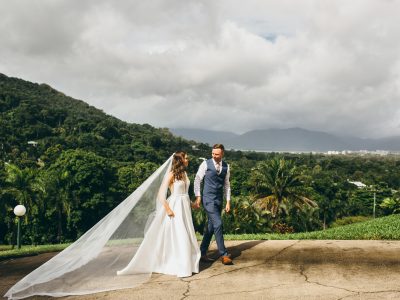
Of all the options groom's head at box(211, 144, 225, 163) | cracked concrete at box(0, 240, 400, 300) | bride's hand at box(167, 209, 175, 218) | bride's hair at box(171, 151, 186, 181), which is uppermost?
groom's head at box(211, 144, 225, 163)

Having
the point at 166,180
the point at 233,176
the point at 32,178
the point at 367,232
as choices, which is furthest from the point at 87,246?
the point at 233,176

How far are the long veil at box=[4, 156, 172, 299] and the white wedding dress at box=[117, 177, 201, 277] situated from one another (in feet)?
0.46

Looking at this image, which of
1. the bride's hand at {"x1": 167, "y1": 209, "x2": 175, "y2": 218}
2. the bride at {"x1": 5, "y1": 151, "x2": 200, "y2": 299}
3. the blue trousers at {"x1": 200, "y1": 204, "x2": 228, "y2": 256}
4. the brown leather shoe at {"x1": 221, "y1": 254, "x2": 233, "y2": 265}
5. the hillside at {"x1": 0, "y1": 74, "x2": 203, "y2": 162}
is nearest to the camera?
the bride at {"x1": 5, "y1": 151, "x2": 200, "y2": 299}

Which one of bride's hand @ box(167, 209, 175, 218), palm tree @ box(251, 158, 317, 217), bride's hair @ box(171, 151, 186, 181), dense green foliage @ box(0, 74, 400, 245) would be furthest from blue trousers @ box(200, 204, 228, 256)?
palm tree @ box(251, 158, 317, 217)

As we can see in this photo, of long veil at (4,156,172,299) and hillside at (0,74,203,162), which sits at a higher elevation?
hillside at (0,74,203,162)

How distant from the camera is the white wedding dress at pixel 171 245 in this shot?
7137mm

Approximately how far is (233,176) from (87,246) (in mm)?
70286

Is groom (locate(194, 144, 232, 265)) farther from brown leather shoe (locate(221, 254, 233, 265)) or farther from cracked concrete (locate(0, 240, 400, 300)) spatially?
cracked concrete (locate(0, 240, 400, 300))

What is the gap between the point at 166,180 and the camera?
7684 mm

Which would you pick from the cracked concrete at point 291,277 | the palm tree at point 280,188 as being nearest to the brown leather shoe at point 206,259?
the cracked concrete at point 291,277

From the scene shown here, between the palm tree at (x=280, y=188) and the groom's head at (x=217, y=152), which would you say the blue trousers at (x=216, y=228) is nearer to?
the groom's head at (x=217, y=152)

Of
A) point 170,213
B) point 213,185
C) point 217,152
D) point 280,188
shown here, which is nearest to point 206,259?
point 170,213

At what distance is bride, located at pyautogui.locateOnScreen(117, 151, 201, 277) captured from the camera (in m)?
7.16

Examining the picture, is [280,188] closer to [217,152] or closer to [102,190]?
[102,190]
